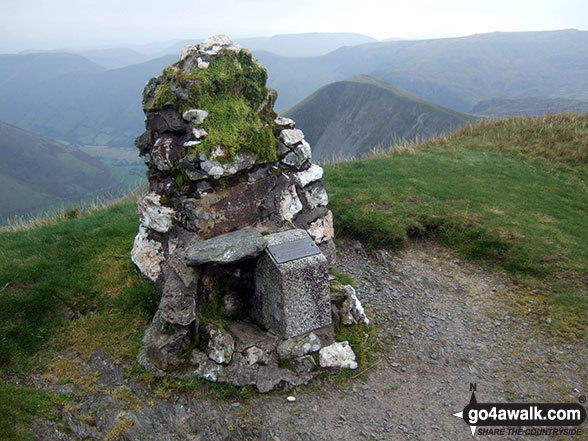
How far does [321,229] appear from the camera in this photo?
8.35 m

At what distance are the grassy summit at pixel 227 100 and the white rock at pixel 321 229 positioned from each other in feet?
5.35

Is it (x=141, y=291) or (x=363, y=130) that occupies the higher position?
(x=141, y=291)

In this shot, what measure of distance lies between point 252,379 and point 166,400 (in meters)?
1.24

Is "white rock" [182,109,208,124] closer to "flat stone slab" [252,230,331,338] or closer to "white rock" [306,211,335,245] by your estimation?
"flat stone slab" [252,230,331,338]

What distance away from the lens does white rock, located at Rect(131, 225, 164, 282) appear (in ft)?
24.8

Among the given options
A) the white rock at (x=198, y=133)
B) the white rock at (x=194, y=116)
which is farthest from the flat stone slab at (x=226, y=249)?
the white rock at (x=194, y=116)

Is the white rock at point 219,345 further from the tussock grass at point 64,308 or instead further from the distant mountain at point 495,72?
the distant mountain at point 495,72

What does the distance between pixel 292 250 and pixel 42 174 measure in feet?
385

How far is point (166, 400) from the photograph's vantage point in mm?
5844

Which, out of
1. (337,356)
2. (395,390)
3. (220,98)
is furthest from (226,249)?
(395,390)

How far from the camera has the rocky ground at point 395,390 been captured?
5527 mm

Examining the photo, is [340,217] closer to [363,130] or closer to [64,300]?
[64,300]

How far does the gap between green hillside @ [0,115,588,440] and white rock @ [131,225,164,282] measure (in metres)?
0.39

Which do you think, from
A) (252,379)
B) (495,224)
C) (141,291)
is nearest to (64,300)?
(141,291)
